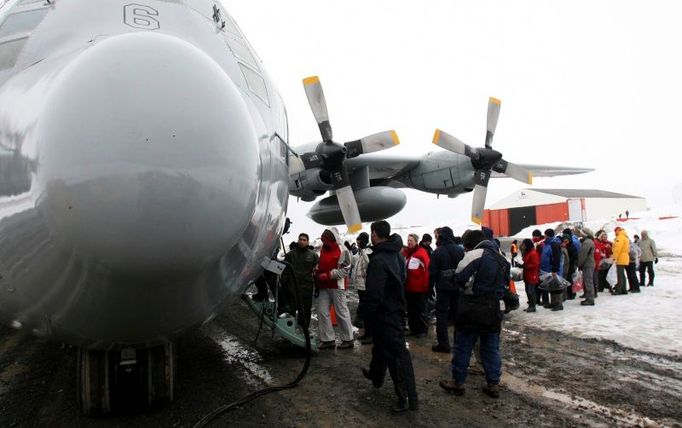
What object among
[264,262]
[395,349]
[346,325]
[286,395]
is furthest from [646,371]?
[264,262]

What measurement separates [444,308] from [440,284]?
1.20 ft

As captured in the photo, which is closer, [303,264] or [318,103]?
[303,264]

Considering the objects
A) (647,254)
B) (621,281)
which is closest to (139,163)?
(621,281)

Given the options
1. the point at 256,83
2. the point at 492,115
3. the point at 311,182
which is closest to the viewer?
the point at 256,83

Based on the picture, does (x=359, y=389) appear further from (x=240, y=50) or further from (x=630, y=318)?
(x=630, y=318)

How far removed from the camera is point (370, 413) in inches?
175

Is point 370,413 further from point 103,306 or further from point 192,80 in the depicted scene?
point 192,80

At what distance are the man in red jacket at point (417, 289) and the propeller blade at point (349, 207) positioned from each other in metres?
1.19

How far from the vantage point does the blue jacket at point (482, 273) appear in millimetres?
4910

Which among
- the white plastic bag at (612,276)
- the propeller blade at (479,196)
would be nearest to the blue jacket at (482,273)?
the propeller blade at (479,196)

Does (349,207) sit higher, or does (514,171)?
(514,171)

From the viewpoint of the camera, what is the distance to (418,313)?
801 centimetres

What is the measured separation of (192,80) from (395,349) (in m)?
3.40

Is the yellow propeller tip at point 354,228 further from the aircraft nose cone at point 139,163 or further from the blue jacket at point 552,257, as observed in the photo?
the aircraft nose cone at point 139,163
